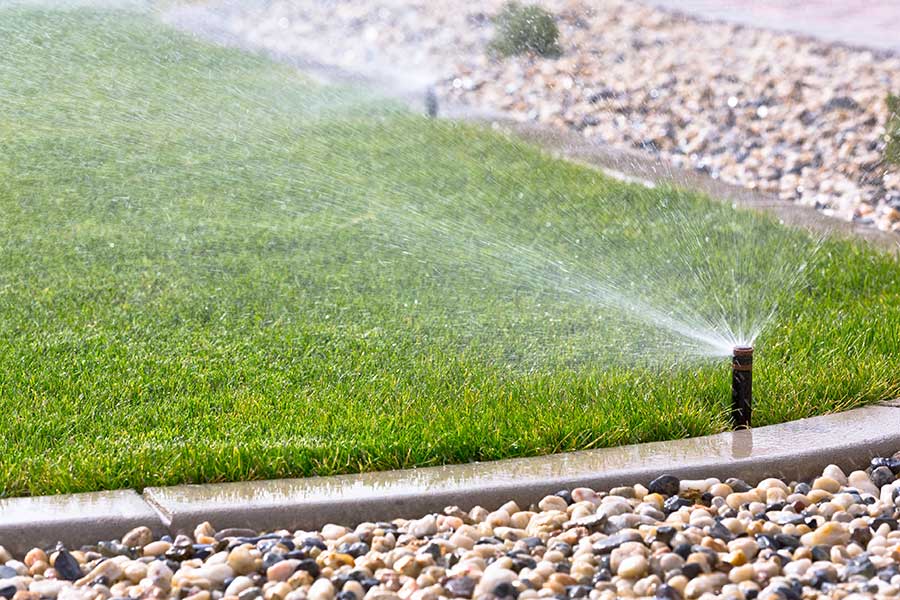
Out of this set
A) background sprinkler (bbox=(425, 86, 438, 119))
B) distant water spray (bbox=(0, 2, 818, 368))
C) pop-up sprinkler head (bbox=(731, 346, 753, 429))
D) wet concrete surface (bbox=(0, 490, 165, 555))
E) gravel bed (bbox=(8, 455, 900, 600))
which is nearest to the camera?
gravel bed (bbox=(8, 455, 900, 600))

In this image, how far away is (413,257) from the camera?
564 centimetres

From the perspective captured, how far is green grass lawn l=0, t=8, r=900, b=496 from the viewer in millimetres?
3533

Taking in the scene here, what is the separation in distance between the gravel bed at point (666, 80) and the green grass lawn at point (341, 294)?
39.7 inches

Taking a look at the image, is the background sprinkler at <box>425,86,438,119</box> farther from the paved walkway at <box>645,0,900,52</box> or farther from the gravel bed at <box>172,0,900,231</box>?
the paved walkway at <box>645,0,900,52</box>

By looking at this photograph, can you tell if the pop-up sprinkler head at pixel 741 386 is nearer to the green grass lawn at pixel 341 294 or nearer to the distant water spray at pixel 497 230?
the green grass lawn at pixel 341 294

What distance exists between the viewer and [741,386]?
3.54 metres

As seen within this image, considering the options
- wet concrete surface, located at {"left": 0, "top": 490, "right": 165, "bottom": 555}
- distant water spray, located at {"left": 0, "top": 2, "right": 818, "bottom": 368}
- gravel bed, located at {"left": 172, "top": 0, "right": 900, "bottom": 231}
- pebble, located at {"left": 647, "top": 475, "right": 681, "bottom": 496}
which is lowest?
gravel bed, located at {"left": 172, "top": 0, "right": 900, "bottom": 231}

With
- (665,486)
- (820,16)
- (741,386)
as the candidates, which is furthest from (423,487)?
(820,16)

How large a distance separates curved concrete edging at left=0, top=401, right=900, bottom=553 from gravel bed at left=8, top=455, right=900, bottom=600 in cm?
4

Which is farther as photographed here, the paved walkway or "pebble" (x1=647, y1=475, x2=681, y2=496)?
the paved walkway

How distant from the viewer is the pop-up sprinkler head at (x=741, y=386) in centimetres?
350

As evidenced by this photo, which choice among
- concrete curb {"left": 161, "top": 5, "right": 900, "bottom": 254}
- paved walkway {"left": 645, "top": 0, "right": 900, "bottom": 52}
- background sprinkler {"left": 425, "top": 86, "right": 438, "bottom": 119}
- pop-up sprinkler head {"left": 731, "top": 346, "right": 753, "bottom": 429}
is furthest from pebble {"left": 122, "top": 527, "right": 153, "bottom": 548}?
paved walkway {"left": 645, "top": 0, "right": 900, "bottom": 52}

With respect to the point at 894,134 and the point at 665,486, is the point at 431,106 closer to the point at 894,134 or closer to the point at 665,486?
the point at 894,134

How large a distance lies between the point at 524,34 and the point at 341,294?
659cm
